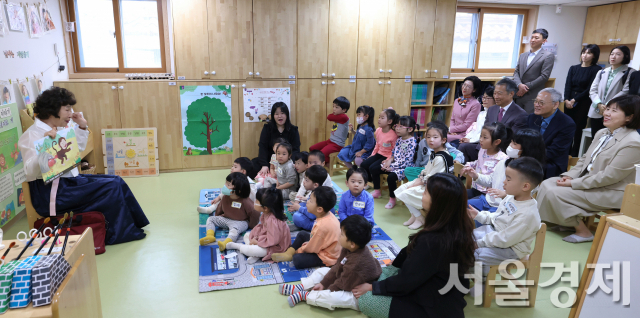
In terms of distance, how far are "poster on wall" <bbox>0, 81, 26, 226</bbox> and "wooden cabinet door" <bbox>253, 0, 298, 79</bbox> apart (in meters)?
2.67

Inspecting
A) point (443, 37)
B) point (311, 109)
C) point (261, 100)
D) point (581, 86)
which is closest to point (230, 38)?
point (261, 100)

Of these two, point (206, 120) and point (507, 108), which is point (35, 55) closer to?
point (206, 120)

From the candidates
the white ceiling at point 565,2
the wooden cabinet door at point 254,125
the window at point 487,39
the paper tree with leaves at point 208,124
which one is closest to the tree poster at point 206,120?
the paper tree with leaves at point 208,124

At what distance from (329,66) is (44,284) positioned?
182 inches

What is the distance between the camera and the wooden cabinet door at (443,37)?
5.77 meters

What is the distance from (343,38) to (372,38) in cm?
44

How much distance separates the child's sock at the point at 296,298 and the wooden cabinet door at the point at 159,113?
341cm

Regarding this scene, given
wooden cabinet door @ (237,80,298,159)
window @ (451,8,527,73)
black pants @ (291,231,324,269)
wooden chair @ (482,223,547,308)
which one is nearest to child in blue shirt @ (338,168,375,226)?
black pants @ (291,231,324,269)

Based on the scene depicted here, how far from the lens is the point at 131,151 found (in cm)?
500

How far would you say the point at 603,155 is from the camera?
3371mm

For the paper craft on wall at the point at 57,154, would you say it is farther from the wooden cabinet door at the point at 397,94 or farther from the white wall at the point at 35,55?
the wooden cabinet door at the point at 397,94

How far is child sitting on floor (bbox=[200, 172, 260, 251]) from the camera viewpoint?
340 cm

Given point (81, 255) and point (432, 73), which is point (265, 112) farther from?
point (81, 255)

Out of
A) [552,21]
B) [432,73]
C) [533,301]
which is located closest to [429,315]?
[533,301]
